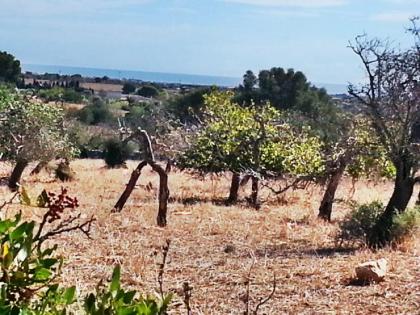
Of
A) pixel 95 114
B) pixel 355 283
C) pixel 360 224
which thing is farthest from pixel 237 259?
pixel 95 114

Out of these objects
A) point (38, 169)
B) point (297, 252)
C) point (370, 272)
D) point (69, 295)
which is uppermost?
point (69, 295)

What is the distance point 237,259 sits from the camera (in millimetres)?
7387

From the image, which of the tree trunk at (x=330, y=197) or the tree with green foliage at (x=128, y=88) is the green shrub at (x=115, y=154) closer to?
the tree trunk at (x=330, y=197)

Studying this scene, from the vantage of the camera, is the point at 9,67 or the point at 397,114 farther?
the point at 9,67

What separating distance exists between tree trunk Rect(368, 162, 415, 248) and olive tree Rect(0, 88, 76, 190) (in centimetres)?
948

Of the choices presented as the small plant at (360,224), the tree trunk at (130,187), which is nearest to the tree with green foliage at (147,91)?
the tree trunk at (130,187)

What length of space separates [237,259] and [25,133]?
10702 mm

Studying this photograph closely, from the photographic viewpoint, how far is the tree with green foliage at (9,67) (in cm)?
3488

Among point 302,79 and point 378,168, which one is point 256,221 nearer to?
point 378,168

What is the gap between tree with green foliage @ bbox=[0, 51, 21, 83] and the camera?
3488 cm

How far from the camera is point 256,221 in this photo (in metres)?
11.0

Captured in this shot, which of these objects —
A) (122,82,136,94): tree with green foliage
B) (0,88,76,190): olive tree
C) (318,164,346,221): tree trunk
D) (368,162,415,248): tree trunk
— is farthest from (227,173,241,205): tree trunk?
(122,82,136,94): tree with green foliage

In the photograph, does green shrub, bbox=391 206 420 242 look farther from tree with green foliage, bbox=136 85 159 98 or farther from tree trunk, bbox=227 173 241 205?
tree with green foliage, bbox=136 85 159 98

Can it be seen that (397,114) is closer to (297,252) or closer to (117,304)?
(297,252)
